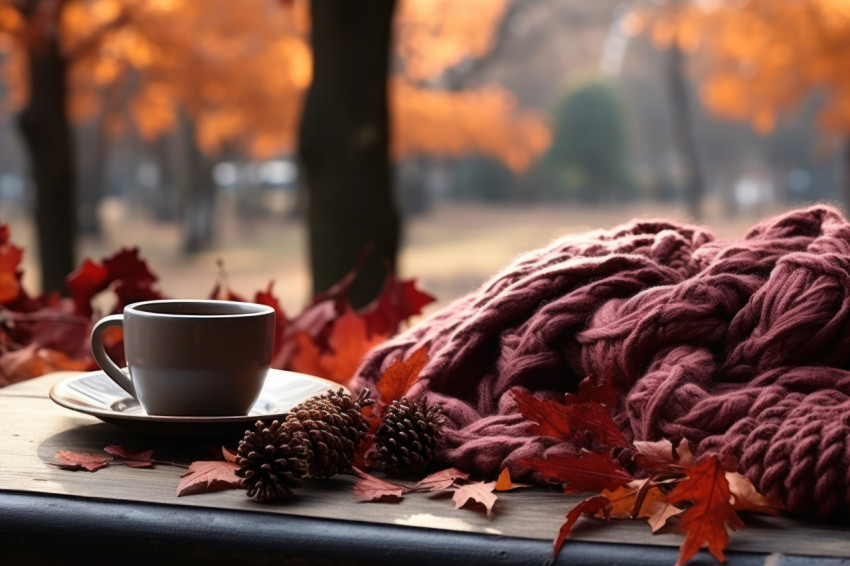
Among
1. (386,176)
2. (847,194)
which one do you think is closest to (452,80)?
(847,194)

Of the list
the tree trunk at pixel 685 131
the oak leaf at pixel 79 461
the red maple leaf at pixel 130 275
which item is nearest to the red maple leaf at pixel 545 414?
the oak leaf at pixel 79 461

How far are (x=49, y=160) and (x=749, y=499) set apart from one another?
4.82m

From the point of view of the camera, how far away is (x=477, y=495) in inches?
27.5

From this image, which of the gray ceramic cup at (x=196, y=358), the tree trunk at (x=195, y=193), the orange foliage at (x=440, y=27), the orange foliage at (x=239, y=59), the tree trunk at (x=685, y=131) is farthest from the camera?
the tree trunk at (x=685, y=131)

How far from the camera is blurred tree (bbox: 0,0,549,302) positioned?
2.95 metres

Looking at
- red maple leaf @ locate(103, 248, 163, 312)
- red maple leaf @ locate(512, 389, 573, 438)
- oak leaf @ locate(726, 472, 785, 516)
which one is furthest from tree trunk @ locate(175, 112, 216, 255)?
oak leaf @ locate(726, 472, 785, 516)

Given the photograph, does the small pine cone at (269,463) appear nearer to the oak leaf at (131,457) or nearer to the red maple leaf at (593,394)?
the oak leaf at (131,457)

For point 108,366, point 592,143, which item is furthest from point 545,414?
point 592,143

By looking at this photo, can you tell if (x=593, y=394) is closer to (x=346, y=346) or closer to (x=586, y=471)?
(x=586, y=471)

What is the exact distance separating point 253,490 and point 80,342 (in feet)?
2.60

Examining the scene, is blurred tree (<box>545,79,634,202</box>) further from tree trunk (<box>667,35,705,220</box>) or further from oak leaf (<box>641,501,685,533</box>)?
oak leaf (<box>641,501,685,533</box>)

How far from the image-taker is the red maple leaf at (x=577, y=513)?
617 mm

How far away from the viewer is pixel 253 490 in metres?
0.71

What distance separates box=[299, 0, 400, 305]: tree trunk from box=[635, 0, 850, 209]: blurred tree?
18.1 ft
